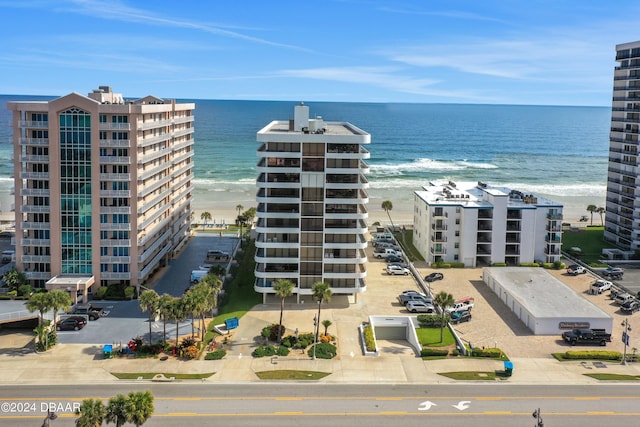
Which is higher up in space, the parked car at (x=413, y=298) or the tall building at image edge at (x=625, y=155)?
the tall building at image edge at (x=625, y=155)

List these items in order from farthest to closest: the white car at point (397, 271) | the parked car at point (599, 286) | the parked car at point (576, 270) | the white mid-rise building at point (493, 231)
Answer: the white mid-rise building at point (493, 231) → the parked car at point (576, 270) → the white car at point (397, 271) → the parked car at point (599, 286)

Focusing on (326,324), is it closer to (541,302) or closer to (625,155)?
(541,302)

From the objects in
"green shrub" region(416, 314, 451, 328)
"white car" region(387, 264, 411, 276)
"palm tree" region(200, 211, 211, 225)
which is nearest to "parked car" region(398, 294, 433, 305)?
"green shrub" region(416, 314, 451, 328)

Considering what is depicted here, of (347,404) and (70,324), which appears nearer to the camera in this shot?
(347,404)

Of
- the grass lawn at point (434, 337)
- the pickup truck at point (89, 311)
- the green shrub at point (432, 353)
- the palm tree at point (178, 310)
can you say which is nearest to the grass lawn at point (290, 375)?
the palm tree at point (178, 310)

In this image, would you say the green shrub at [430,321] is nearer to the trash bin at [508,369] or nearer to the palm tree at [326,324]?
the palm tree at [326,324]

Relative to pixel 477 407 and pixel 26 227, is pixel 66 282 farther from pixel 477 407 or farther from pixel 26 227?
pixel 477 407

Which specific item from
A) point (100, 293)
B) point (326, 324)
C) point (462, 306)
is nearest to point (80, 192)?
point (100, 293)
